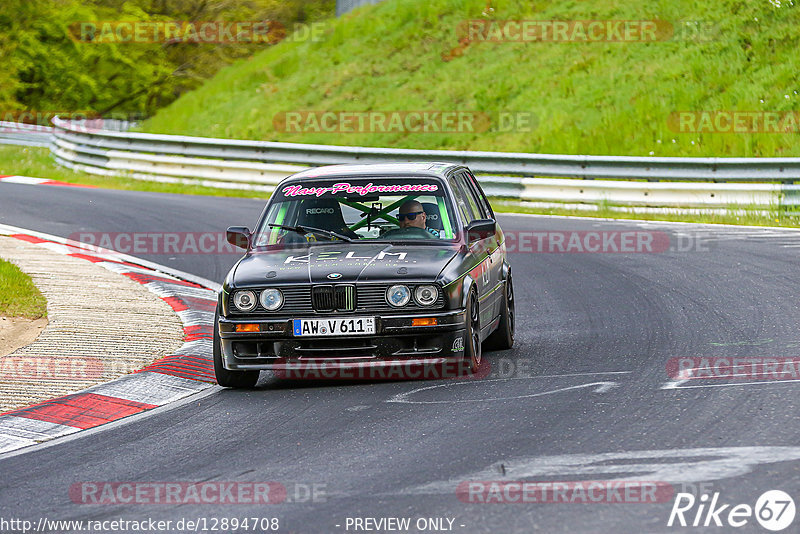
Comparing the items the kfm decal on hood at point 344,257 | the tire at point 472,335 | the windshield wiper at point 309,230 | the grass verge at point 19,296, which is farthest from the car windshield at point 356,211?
the grass verge at point 19,296

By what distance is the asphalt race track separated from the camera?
5188 mm

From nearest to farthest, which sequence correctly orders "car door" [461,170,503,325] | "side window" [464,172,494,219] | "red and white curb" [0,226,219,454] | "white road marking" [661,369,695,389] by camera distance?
"red and white curb" [0,226,219,454] < "white road marking" [661,369,695,389] < "car door" [461,170,503,325] < "side window" [464,172,494,219]

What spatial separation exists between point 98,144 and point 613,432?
2165 centimetres

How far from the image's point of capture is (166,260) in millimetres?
14898

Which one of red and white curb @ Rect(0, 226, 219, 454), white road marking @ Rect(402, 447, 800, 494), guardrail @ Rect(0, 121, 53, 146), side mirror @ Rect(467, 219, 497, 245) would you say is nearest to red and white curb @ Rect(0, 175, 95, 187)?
guardrail @ Rect(0, 121, 53, 146)

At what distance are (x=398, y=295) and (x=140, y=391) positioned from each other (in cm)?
194

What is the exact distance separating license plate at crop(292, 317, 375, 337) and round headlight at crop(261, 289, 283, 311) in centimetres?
19

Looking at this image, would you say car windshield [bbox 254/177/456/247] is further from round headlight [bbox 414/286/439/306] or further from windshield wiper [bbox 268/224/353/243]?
round headlight [bbox 414/286/439/306]

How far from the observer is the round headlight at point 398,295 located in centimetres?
792

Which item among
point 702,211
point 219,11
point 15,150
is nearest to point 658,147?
point 702,211

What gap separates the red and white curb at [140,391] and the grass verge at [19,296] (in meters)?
1.23

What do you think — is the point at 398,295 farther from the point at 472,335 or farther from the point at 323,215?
the point at 323,215

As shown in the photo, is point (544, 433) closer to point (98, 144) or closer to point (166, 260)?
point (166, 260)

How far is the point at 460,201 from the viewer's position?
9477 mm
